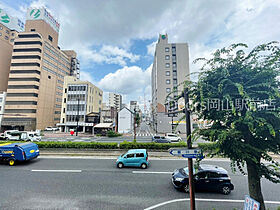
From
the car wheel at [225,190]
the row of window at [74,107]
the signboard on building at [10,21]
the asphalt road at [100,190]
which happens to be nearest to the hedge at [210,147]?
the asphalt road at [100,190]

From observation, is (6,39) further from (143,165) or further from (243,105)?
(243,105)

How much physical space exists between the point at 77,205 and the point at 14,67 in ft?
175

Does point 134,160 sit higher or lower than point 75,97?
lower

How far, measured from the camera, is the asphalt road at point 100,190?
5.97 m

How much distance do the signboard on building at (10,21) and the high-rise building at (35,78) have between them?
1851 centimetres

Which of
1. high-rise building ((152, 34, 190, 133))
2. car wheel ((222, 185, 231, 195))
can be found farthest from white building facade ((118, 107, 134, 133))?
car wheel ((222, 185, 231, 195))

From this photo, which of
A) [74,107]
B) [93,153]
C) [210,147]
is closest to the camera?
[210,147]

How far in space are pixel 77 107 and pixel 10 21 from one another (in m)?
57.1

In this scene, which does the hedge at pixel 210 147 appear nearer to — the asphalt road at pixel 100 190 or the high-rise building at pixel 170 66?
the asphalt road at pixel 100 190

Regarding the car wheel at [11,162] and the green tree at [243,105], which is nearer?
the green tree at [243,105]

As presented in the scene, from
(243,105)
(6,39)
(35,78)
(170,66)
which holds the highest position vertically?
(6,39)

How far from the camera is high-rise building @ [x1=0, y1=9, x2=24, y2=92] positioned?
4278 cm

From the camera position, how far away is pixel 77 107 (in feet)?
132

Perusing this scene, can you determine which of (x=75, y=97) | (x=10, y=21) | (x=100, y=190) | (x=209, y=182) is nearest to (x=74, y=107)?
(x=75, y=97)
